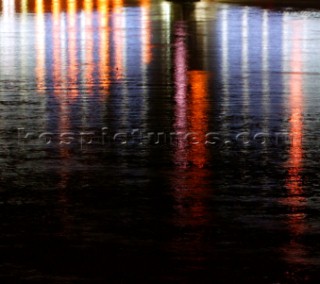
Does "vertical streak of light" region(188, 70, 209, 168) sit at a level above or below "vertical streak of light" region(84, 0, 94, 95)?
below

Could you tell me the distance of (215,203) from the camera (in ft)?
31.9

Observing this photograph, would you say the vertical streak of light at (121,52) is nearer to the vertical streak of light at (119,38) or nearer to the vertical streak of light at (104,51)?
the vertical streak of light at (119,38)

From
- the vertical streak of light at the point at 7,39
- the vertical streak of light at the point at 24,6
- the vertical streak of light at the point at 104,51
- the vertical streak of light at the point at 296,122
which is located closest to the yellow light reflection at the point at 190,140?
the vertical streak of light at the point at 296,122

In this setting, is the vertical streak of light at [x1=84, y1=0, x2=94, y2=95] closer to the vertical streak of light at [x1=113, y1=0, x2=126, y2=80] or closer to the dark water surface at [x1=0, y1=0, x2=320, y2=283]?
the dark water surface at [x1=0, y1=0, x2=320, y2=283]

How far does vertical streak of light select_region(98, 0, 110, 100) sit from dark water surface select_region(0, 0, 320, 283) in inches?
3.6

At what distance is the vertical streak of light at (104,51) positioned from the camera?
18688mm

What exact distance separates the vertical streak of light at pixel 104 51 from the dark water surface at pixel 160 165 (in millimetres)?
90

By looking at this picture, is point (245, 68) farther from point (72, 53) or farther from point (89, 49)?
point (89, 49)

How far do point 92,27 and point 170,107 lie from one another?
18129mm

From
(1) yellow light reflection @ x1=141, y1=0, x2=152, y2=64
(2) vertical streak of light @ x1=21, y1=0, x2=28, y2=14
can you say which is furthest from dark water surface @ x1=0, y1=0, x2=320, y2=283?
(2) vertical streak of light @ x1=21, y1=0, x2=28, y2=14

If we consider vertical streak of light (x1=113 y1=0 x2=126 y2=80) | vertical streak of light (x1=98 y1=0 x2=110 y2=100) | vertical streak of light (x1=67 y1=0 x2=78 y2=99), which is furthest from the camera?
vertical streak of light (x1=113 y1=0 x2=126 y2=80)

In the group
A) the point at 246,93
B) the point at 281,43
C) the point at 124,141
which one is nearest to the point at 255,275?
the point at 124,141

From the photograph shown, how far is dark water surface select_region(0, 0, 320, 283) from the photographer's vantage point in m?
7.84

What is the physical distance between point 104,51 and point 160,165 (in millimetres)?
13714
